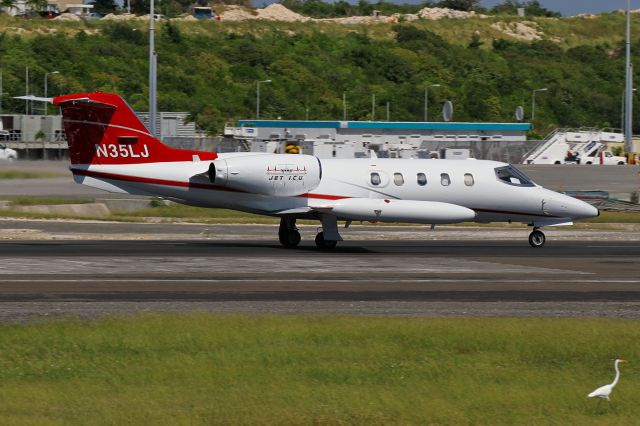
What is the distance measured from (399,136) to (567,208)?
59360 mm

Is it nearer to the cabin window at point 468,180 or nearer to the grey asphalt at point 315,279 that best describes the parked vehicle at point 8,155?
the grey asphalt at point 315,279

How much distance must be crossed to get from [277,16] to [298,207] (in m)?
143

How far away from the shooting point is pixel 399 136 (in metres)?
93.2

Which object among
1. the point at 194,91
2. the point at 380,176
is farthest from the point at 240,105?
the point at 380,176

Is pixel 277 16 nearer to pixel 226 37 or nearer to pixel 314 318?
pixel 226 37

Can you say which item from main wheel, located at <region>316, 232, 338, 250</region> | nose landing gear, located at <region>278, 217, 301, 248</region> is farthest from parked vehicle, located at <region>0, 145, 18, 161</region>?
main wheel, located at <region>316, 232, 338, 250</region>

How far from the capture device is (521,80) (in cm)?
13250

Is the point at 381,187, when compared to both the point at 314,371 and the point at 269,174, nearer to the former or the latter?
the point at 269,174

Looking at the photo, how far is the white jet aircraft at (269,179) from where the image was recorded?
101 ft

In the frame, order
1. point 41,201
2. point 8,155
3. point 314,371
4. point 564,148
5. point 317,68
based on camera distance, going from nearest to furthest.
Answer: point 314,371, point 8,155, point 41,201, point 564,148, point 317,68

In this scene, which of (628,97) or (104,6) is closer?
(628,97)

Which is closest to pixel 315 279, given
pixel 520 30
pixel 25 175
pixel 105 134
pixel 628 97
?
pixel 105 134

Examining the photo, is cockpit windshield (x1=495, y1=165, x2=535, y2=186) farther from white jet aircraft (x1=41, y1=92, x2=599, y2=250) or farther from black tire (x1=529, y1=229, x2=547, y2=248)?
black tire (x1=529, y1=229, x2=547, y2=248)

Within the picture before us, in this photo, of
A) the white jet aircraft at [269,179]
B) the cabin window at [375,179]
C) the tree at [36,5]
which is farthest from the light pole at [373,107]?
the cabin window at [375,179]
